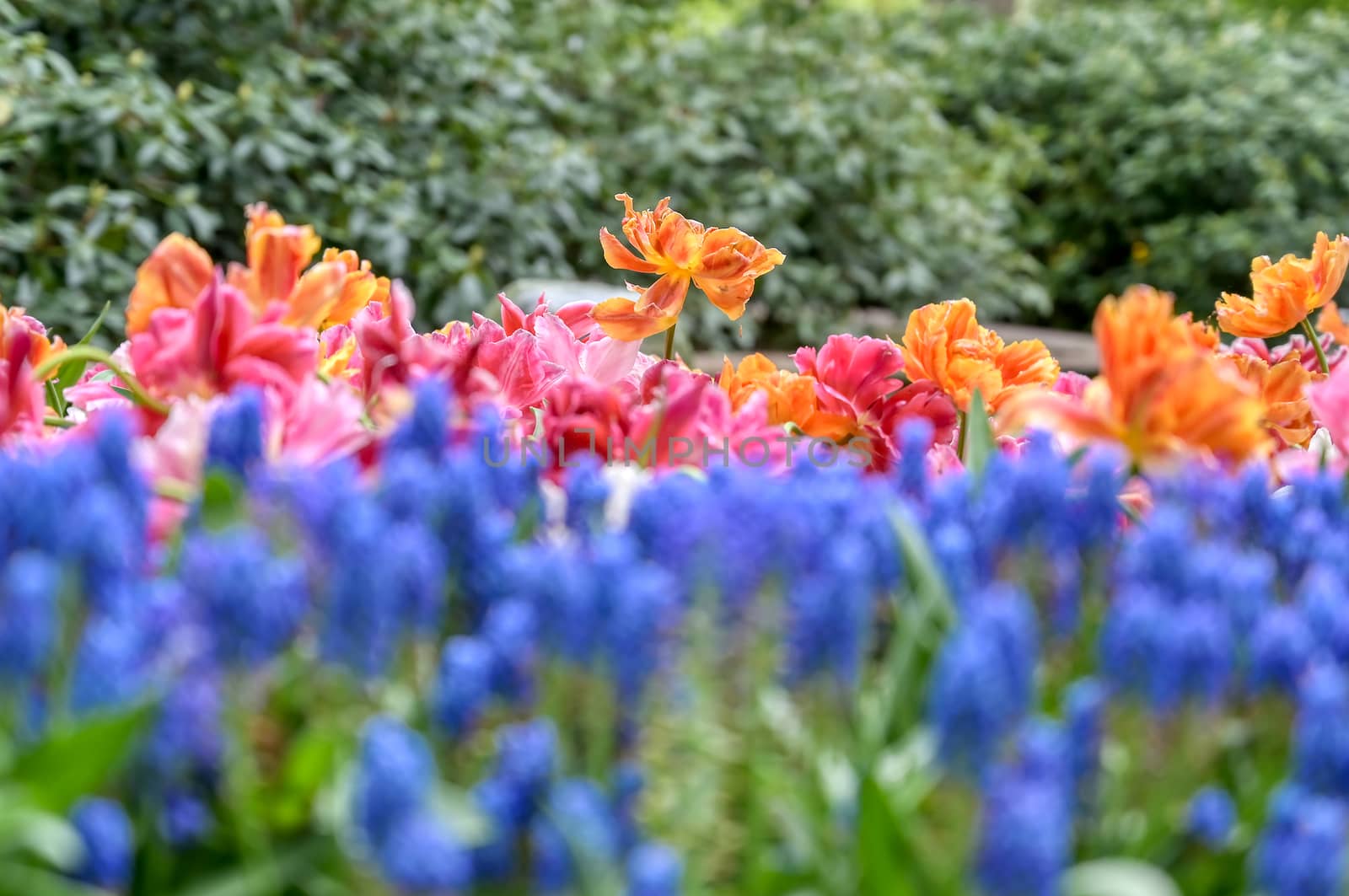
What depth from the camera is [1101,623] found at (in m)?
0.61

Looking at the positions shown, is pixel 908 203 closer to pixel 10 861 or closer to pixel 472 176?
pixel 472 176

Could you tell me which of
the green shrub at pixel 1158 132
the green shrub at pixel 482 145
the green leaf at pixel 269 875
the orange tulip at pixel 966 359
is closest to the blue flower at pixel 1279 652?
the green leaf at pixel 269 875

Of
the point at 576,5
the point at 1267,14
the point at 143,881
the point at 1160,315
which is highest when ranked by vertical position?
the point at 1160,315

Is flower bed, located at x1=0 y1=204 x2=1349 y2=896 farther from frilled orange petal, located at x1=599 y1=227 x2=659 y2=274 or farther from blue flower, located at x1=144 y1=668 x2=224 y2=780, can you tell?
frilled orange petal, located at x1=599 y1=227 x2=659 y2=274

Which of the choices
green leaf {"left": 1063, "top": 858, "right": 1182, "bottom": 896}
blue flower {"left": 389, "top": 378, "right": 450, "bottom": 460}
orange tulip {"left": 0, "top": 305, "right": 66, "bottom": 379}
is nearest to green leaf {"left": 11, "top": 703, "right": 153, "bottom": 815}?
blue flower {"left": 389, "top": 378, "right": 450, "bottom": 460}

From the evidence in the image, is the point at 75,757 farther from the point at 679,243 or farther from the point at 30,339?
the point at 679,243

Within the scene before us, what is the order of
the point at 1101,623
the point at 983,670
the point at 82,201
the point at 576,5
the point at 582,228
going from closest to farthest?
the point at 983,670 → the point at 1101,623 → the point at 82,201 → the point at 582,228 → the point at 576,5

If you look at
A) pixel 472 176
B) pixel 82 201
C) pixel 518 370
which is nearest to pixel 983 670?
pixel 518 370

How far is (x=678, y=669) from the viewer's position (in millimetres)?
561

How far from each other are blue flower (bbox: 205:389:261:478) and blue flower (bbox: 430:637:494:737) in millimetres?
202

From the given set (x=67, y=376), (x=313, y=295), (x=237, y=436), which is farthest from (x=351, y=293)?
(x=237, y=436)

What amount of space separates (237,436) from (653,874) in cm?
32

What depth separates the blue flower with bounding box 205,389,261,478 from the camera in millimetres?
652

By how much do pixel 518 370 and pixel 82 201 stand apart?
11.9 feet
